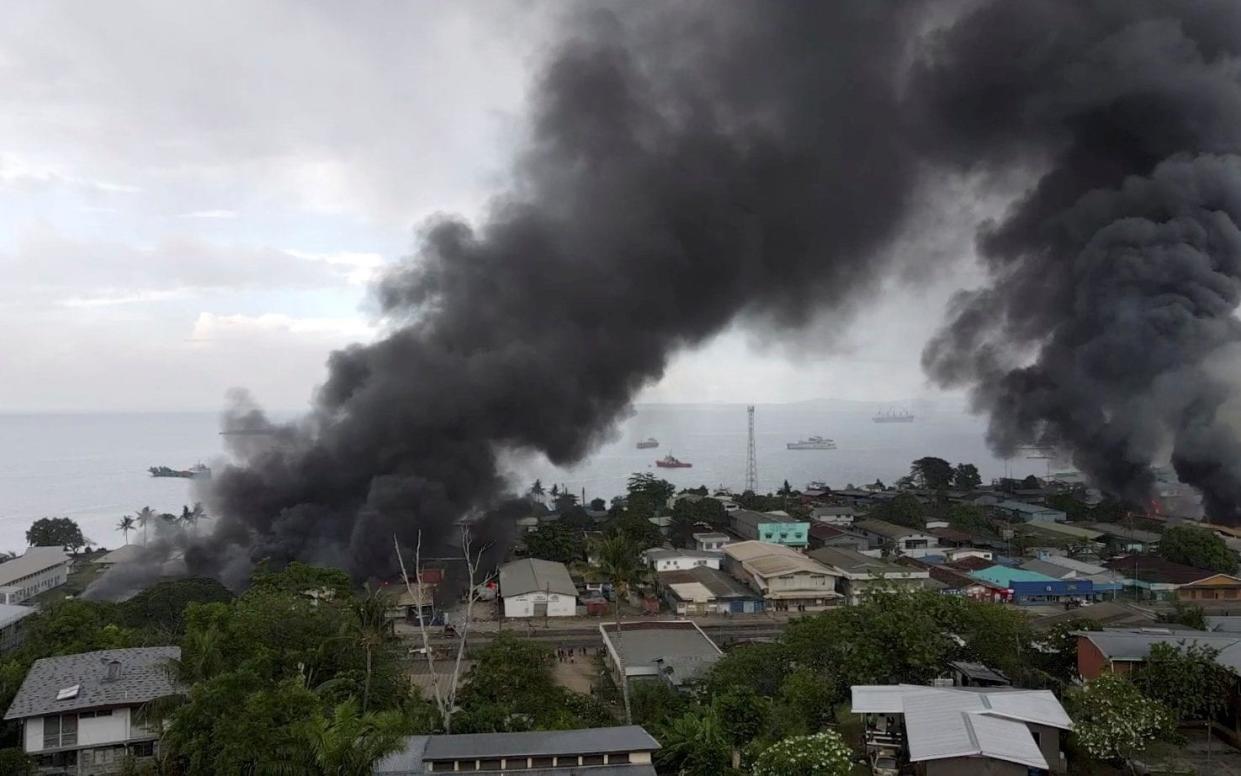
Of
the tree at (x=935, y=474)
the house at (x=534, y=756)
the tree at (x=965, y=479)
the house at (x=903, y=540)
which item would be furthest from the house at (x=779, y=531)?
the house at (x=534, y=756)

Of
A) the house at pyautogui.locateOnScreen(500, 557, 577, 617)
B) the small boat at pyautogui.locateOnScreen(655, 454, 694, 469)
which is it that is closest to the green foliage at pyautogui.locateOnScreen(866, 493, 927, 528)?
the house at pyautogui.locateOnScreen(500, 557, 577, 617)

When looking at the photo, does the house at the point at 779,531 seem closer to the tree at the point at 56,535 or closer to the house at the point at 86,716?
the house at the point at 86,716

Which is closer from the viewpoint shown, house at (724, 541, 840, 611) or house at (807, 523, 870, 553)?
house at (724, 541, 840, 611)

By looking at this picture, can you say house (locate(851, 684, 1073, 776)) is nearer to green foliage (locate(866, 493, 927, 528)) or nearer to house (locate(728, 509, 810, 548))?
house (locate(728, 509, 810, 548))

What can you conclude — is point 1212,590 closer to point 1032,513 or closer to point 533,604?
point 1032,513

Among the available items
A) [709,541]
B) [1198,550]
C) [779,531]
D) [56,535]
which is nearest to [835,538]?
[779,531]
